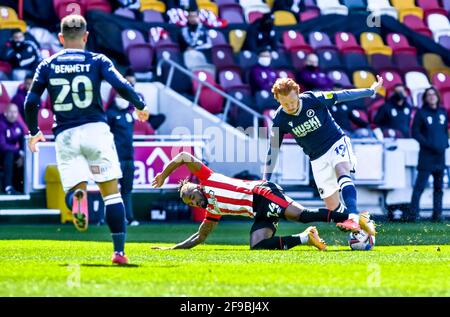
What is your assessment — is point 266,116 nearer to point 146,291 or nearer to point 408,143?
point 408,143

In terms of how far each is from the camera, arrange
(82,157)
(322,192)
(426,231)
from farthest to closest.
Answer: (426,231) < (322,192) < (82,157)

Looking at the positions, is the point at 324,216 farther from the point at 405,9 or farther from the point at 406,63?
the point at 405,9

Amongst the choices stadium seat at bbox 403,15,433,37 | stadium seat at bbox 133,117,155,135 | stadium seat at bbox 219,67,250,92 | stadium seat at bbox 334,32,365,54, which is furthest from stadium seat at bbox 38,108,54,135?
stadium seat at bbox 403,15,433,37

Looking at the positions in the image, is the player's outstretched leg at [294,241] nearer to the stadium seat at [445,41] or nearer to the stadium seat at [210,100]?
the stadium seat at [210,100]

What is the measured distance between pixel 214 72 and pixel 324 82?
81.6 inches

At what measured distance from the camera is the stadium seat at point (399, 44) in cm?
2656

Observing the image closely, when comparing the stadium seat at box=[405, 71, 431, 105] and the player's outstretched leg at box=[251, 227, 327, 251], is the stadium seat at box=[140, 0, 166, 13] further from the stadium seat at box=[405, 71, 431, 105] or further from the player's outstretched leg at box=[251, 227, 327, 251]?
the player's outstretched leg at box=[251, 227, 327, 251]

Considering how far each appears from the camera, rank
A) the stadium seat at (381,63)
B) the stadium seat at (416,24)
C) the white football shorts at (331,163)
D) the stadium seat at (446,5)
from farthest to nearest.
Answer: the stadium seat at (446,5) < the stadium seat at (416,24) < the stadium seat at (381,63) < the white football shorts at (331,163)

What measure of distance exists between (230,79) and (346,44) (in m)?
3.63

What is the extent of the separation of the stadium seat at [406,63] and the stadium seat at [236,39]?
3.42 metres

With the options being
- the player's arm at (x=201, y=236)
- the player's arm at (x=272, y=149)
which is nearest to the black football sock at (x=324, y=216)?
the player's arm at (x=272, y=149)

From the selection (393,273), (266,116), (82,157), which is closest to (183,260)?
(82,157)

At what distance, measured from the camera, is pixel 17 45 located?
70.2ft

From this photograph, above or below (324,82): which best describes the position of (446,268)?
below
